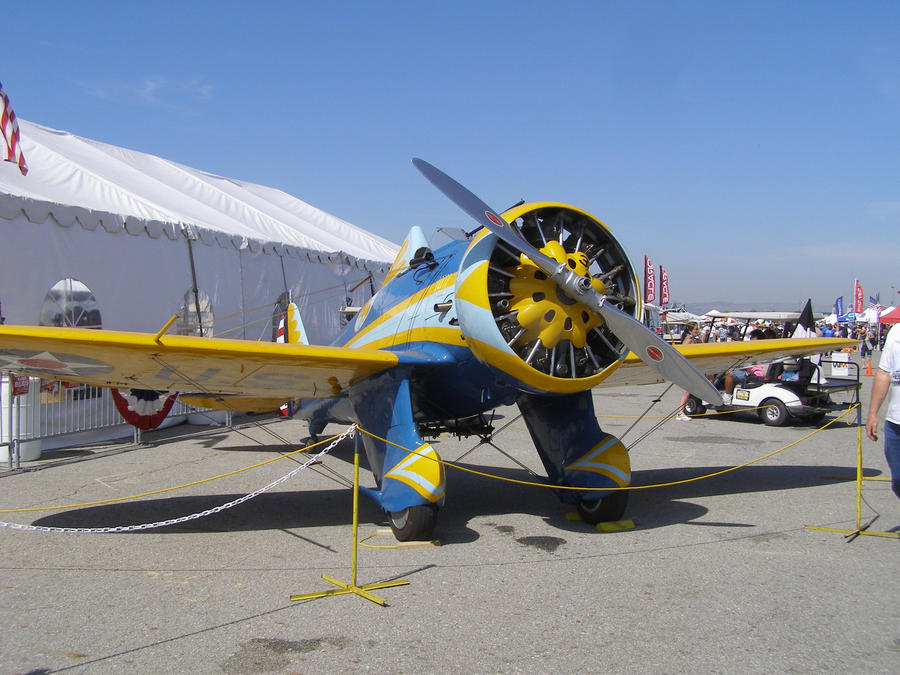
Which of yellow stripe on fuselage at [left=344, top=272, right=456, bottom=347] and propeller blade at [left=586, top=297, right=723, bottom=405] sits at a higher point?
yellow stripe on fuselage at [left=344, top=272, right=456, bottom=347]

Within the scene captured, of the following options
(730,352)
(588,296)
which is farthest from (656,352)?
(730,352)

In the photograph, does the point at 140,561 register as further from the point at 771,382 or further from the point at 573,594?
the point at 771,382

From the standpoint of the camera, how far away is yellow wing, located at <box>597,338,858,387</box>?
7.07 metres

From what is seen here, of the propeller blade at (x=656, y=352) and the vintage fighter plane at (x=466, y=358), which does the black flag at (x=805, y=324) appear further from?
the propeller blade at (x=656, y=352)

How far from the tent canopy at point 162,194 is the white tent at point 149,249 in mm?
Result: 37

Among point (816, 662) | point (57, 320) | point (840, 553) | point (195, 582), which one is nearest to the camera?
point (816, 662)

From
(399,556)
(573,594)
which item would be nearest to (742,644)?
(573,594)

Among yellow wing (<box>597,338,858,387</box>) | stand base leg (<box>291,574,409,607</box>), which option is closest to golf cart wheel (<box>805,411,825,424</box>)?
yellow wing (<box>597,338,858,387</box>)

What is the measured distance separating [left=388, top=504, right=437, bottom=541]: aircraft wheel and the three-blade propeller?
1.96 meters

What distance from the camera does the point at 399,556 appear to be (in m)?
4.91

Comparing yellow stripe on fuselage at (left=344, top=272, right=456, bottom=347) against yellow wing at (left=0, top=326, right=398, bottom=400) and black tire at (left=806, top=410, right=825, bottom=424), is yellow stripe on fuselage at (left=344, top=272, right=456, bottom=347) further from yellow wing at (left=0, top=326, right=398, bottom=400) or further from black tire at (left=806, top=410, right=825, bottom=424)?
black tire at (left=806, top=410, right=825, bottom=424)

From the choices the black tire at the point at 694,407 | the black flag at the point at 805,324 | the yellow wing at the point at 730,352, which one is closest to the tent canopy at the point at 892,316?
the yellow wing at the point at 730,352

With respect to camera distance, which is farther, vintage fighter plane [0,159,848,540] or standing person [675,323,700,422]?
standing person [675,323,700,422]

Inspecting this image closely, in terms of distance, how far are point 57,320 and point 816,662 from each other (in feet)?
33.7
